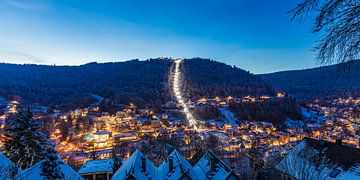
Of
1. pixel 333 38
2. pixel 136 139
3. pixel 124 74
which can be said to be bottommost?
pixel 136 139

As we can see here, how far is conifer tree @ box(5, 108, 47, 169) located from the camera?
16359mm

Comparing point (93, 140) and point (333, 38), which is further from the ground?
point (333, 38)

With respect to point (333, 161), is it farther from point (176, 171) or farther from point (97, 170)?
point (97, 170)

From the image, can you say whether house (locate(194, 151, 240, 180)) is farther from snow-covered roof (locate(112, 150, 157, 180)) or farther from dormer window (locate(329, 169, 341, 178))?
dormer window (locate(329, 169, 341, 178))

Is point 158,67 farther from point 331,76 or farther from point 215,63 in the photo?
point 331,76

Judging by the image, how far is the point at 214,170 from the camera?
632 inches

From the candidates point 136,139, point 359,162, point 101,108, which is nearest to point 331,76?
point 359,162

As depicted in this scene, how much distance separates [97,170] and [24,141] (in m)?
7.85

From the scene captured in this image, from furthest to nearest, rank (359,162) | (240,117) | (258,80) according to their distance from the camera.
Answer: (258,80), (240,117), (359,162)

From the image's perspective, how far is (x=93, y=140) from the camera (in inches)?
1940

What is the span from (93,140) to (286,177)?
1835 inches

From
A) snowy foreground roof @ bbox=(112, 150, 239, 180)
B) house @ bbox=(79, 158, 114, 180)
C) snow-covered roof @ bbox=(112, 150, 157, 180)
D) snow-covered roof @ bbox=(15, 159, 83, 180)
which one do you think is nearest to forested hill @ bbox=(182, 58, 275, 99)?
snowy foreground roof @ bbox=(112, 150, 239, 180)

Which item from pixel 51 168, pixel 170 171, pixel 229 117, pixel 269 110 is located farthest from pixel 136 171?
pixel 269 110

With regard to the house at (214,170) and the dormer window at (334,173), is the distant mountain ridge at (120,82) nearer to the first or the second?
the house at (214,170)
